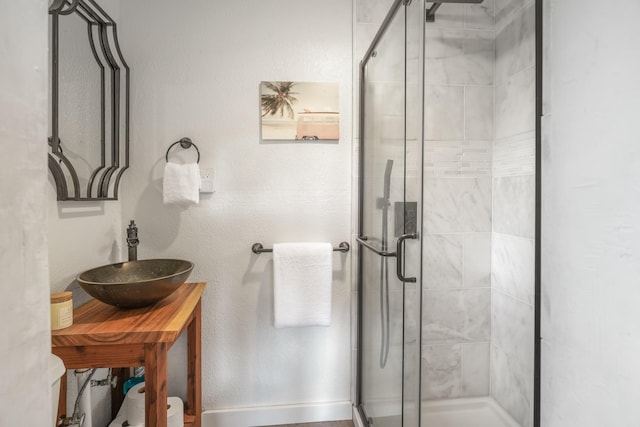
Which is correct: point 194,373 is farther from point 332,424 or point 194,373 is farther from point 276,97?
point 276,97

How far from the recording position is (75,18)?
4.51 ft

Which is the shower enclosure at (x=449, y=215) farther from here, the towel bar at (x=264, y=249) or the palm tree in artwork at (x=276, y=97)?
the palm tree in artwork at (x=276, y=97)

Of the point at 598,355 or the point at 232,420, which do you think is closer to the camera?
the point at 598,355

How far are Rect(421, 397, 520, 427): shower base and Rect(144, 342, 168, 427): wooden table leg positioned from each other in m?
1.19

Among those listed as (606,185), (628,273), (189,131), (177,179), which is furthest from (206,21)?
(628,273)

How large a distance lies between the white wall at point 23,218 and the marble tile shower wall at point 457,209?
4.43 feet

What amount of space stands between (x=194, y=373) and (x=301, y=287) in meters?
0.64

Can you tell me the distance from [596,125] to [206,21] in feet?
5.78

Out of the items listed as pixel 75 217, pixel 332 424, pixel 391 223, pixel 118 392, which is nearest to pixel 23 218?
pixel 391 223

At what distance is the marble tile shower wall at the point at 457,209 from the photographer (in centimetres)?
141

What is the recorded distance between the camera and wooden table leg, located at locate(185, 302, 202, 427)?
1593mm

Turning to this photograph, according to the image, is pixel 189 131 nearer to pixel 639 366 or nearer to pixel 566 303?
pixel 566 303

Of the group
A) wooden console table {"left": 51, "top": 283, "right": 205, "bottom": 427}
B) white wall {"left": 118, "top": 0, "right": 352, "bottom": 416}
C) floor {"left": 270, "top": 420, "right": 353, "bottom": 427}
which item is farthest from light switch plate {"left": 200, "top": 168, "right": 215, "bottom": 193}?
floor {"left": 270, "top": 420, "right": 353, "bottom": 427}

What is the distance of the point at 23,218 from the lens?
14.2 inches
